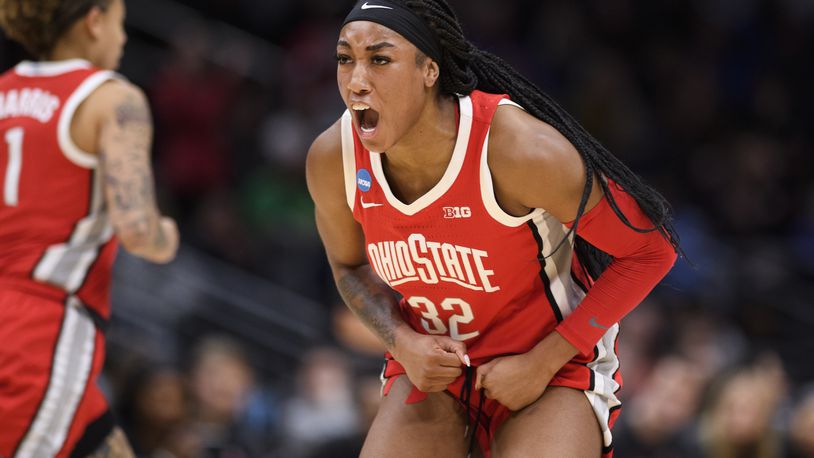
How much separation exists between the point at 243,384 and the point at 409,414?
13.4ft

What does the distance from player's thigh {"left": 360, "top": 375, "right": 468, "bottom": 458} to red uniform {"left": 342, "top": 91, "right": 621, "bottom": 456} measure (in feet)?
0.16

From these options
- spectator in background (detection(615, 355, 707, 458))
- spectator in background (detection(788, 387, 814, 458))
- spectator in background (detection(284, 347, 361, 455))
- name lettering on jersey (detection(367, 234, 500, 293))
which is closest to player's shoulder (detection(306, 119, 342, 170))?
name lettering on jersey (detection(367, 234, 500, 293))

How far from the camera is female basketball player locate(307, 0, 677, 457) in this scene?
365 centimetres

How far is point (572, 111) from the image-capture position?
38.7 ft

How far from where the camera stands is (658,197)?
3.87 meters

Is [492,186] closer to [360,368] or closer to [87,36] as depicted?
[87,36]

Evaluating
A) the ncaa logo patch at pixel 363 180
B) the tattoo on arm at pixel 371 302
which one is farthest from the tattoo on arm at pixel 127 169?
the ncaa logo patch at pixel 363 180

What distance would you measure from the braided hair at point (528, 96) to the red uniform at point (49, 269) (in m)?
1.35

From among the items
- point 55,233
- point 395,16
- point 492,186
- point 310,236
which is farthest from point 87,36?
point 310,236

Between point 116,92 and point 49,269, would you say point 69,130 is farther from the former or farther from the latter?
point 49,269

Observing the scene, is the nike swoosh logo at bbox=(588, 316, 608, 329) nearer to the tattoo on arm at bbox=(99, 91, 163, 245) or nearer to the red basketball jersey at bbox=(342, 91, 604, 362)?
the red basketball jersey at bbox=(342, 91, 604, 362)

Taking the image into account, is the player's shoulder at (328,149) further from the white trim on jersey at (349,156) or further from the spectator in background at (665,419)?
the spectator in background at (665,419)

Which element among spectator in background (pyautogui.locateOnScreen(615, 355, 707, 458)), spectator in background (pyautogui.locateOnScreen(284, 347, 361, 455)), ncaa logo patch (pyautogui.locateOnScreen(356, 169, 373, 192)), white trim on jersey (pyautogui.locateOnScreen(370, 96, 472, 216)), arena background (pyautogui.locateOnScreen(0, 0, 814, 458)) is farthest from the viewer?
spectator in background (pyautogui.locateOnScreen(284, 347, 361, 455))

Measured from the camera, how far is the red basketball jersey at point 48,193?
4.19 metres
